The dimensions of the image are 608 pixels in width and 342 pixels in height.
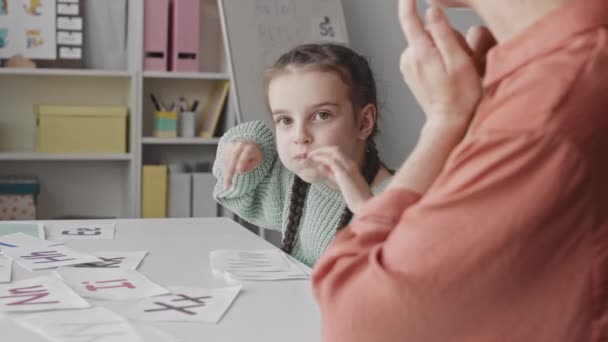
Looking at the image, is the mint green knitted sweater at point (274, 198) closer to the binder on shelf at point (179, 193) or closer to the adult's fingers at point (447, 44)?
the adult's fingers at point (447, 44)

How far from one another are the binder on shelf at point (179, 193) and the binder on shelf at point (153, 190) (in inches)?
1.4

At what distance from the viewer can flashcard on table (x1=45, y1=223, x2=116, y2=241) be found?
5.15ft

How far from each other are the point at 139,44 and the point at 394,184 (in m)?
3.12

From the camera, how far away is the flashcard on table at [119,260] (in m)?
1.28

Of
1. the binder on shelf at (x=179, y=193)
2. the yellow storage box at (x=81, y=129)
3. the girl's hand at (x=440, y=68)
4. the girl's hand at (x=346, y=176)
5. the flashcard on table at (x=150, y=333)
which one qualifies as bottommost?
the binder on shelf at (x=179, y=193)

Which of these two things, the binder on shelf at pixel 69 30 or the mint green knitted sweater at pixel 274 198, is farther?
the binder on shelf at pixel 69 30

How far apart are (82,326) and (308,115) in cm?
62

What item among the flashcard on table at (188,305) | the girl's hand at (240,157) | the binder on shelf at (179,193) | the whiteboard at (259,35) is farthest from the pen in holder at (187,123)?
the flashcard on table at (188,305)

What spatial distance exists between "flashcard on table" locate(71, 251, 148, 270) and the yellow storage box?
2.35 m

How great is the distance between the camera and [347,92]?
1.52 meters

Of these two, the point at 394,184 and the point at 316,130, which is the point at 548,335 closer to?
the point at 394,184

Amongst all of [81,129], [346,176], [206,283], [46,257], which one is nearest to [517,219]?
[346,176]

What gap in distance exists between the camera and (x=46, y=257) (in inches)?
52.9

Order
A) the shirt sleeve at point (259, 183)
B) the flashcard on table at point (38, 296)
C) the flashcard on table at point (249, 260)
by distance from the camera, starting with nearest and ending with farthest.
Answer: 1. the flashcard on table at point (38, 296)
2. the flashcard on table at point (249, 260)
3. the shirt sleeve at point (259, 183)
